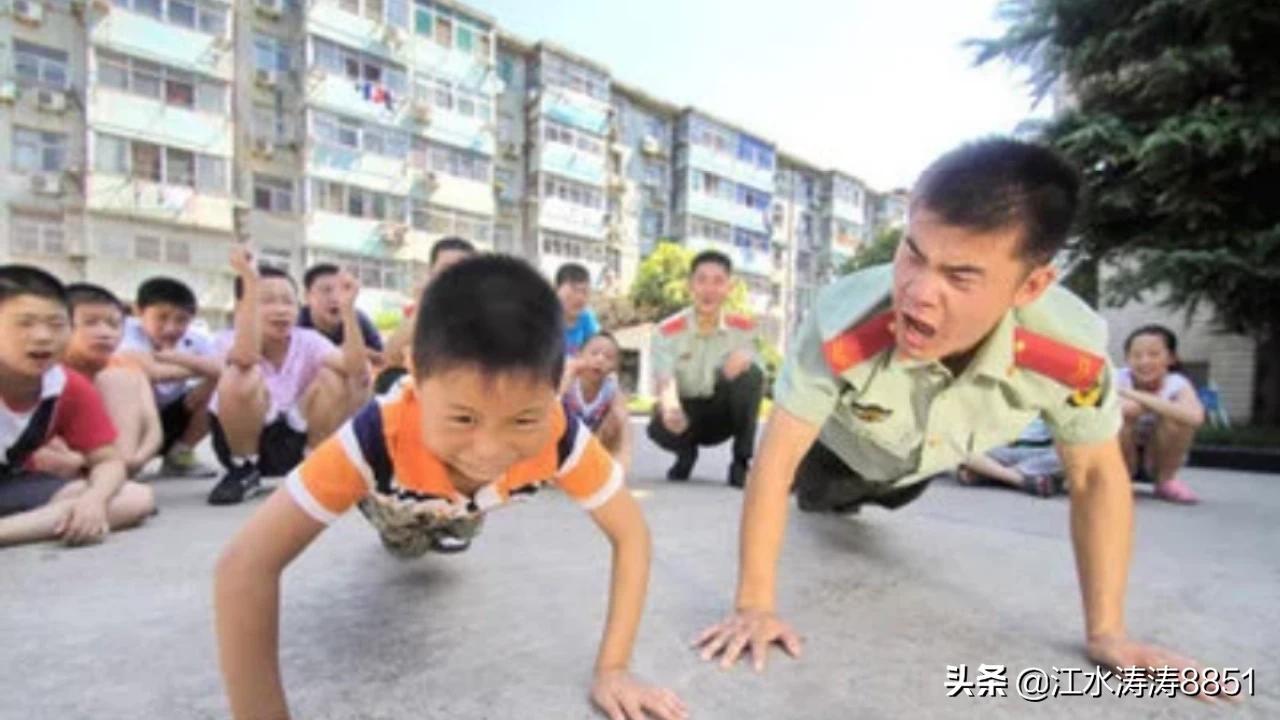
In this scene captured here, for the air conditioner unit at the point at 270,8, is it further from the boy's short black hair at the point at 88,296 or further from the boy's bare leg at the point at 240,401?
the boy's bare leg at the point at 240,401

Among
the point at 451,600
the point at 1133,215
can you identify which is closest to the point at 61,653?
the point at 451,600

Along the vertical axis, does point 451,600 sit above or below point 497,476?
below

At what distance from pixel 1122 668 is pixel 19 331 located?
2.75m

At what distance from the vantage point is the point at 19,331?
2.16 m

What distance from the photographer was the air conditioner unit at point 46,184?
49.8ft

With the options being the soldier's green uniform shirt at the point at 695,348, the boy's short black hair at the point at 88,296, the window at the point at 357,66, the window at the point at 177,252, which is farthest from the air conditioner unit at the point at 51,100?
the soldier's green uniform shirt at the point at 695,348

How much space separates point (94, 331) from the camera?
288 cm

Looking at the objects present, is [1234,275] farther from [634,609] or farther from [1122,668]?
[634,609]

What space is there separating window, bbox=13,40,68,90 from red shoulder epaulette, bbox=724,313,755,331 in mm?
17273

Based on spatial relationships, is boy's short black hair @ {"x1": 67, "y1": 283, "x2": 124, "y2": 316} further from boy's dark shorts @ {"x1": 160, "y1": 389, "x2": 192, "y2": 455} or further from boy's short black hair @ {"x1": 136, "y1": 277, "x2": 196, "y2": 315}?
boy's dark shorts @ {"x1": 160, "y1": 389, "x2": 192, "y2": 455}

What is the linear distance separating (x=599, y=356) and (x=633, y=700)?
2.34 meters

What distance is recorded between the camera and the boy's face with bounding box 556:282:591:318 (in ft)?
12.8

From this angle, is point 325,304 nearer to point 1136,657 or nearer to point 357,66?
point 1136,657

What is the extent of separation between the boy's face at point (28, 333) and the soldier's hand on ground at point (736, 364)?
8.53 feet
